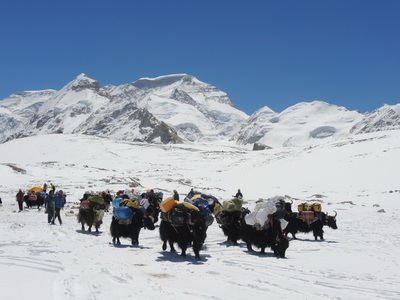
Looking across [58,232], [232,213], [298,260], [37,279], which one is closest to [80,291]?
[37,279]

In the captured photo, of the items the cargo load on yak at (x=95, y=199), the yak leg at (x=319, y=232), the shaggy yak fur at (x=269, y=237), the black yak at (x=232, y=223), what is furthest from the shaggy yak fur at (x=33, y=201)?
the yak leg at (x=319, y=232)

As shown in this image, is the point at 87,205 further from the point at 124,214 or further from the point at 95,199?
the point at 124,214

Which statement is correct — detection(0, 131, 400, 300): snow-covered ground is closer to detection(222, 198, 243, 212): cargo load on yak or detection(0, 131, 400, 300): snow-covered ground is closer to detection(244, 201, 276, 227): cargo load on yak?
detection(244, 201, 276, 227): cargo load on yak

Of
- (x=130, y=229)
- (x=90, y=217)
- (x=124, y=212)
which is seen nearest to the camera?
(x=124, y=212)

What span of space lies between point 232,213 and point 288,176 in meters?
34.5

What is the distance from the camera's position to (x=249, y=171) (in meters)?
53.3

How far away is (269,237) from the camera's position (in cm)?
1057

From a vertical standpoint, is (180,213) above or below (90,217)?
above

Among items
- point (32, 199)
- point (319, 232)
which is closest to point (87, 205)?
point (319, 232)

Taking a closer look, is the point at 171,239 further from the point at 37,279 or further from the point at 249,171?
the point at 249,171

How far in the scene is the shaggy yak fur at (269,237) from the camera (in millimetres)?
10062

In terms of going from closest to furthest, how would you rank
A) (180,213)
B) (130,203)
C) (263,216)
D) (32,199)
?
1. (180,213)
2. (263,216)
3. (130,203)
4. (32,199)

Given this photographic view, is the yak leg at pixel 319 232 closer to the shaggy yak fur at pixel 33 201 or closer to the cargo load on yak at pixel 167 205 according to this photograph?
the cargo load on yak at pixel 167 205

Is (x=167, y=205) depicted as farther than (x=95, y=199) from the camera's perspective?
No
